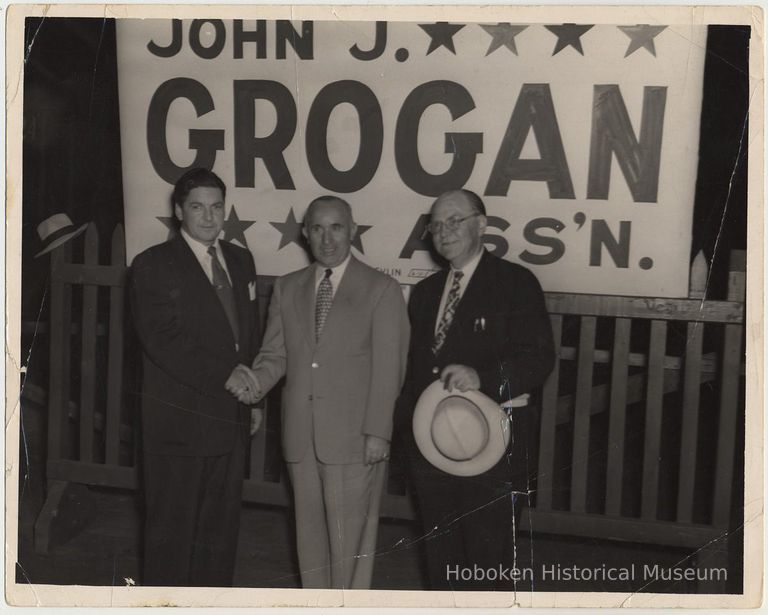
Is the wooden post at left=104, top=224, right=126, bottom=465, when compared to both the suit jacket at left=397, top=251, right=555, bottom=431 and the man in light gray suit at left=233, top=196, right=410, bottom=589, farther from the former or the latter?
the suit jacket at left=397, top=251, right=555, bottom=431

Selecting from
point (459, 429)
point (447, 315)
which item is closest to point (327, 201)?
point (447, 315)

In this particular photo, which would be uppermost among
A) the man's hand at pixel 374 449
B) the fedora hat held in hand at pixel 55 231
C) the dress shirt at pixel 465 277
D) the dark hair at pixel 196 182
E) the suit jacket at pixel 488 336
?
the dark hair at pixel 196 182

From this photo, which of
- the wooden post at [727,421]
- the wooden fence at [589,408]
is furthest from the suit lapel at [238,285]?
the wooden post at [727,421]

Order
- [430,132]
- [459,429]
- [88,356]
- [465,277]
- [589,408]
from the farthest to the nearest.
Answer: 1. [88,356]
2. [589,408]
3. [430,132]
4. [465,277]
5. [459,429]

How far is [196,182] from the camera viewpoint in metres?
3.16

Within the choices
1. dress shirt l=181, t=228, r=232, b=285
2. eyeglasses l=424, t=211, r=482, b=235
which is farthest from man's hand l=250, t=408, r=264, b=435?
eyeglasses l=424, t=211, r=482, b=235

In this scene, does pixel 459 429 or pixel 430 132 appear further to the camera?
pixel 430 132

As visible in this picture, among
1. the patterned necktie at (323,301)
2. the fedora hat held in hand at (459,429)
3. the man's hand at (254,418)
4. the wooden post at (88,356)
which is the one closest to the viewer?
the fedora hat held in hand at (459,429)

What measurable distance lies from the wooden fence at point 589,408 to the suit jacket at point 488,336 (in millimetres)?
296

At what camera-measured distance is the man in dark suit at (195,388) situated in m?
3.07

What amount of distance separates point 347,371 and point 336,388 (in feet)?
0.23

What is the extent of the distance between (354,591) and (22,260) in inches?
66.3

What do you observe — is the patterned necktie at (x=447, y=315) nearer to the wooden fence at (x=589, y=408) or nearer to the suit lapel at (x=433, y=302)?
the suit lapel at (x=433, y=302)

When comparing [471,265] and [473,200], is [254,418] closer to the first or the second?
[471,265]
